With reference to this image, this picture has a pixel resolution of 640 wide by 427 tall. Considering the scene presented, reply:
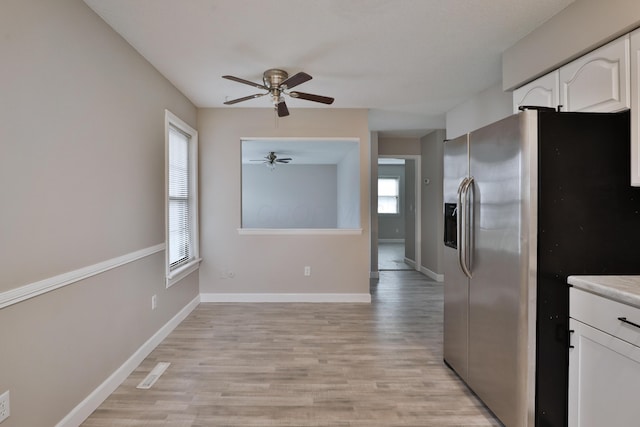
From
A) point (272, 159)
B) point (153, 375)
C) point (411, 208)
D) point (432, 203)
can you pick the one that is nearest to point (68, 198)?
point (153, 375)

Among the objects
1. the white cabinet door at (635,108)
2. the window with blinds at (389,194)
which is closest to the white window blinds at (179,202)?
the white cabinet door at (635,108)

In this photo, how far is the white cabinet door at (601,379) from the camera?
1361 mm

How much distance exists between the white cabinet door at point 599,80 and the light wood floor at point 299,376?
1953mm

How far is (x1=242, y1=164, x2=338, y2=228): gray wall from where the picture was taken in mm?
5328

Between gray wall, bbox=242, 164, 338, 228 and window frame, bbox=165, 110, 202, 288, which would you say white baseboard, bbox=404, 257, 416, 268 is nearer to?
gray wall, bbox=242, 164, 338, 228

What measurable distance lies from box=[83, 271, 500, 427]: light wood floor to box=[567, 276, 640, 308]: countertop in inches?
39.3

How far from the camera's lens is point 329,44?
8.20 feet

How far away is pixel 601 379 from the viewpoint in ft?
4.92

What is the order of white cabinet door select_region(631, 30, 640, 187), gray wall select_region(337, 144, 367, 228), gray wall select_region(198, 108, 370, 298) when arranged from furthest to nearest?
gray wall select_region(337, 144, 367, 228)
gray wall select_region(198, 108, 370, 298)
white cabinet door select_region(631, 30, 640, 187)

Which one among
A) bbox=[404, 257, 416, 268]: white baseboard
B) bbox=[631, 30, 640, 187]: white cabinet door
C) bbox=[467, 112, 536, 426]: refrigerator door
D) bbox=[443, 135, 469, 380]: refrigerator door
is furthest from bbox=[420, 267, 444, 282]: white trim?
bbox=[631, 30, 640, 187]: white cabinet door

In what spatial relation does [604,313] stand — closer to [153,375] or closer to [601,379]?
[601,379]

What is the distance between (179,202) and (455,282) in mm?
2983

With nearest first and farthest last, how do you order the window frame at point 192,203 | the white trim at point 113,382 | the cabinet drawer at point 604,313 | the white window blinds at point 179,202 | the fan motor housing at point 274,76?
the cabinet drawer at point 604,313, the white trim at point 113,382, the fan motor housing at point 274,76, the white window blinds at point 179,202, the window frame at point 192,203

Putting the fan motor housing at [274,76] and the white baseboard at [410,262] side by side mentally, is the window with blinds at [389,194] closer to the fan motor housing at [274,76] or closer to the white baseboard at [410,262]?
the white baseboard at [410,262]
